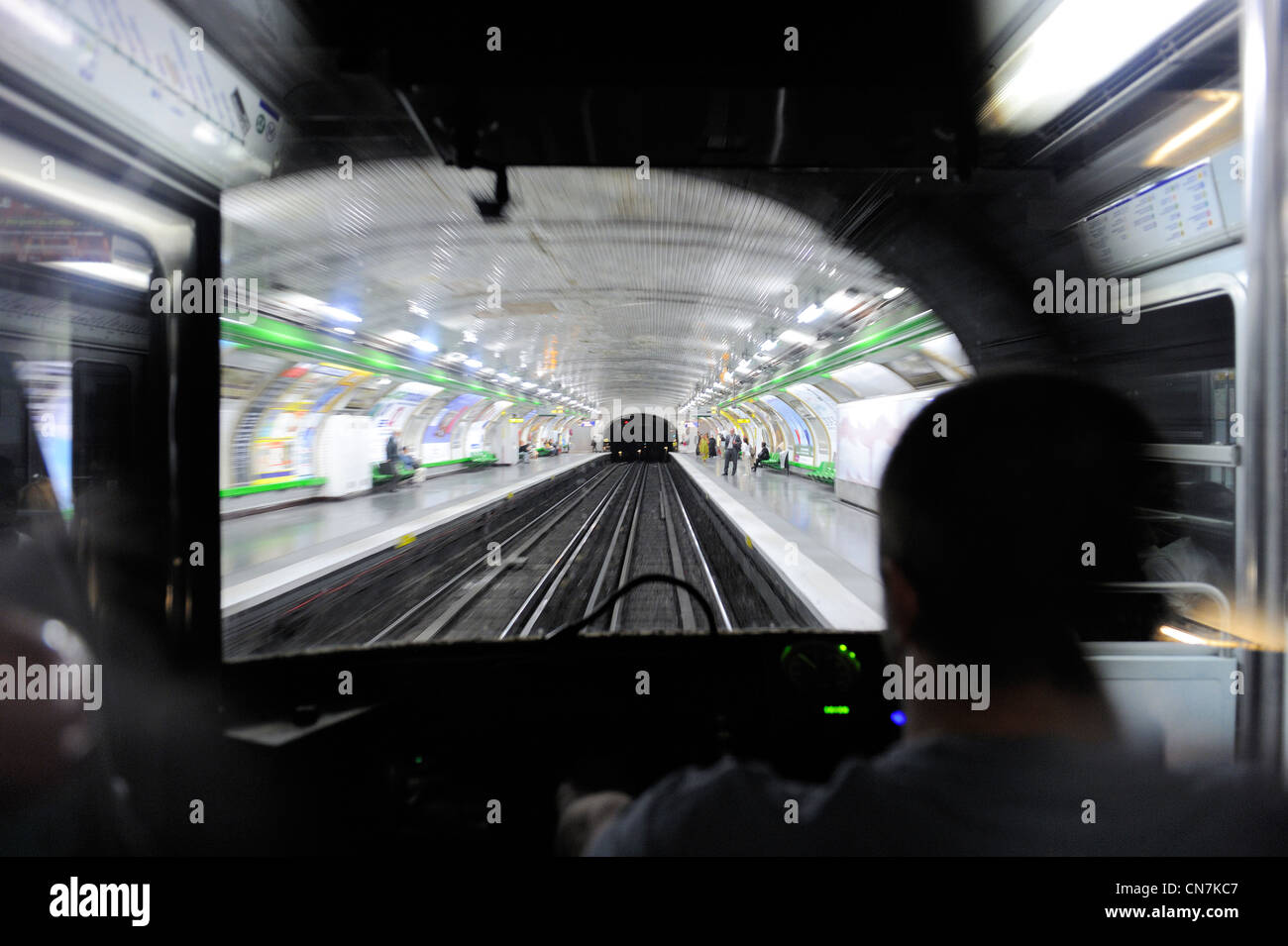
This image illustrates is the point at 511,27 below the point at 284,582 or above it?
above

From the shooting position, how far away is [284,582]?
5.20 m

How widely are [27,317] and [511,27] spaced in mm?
2516

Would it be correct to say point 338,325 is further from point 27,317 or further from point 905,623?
point 905,623

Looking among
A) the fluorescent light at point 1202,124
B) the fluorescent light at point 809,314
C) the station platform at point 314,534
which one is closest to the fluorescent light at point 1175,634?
the fluorescent light at point 1202,124

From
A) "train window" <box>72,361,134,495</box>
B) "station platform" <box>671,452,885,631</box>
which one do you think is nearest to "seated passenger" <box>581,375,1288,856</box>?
"station platform" <box>671,452,885,631</box>

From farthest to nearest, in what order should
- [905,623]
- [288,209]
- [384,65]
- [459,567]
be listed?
1. [459,567]
2. [288,209]
3. [384,65]
4. [905,623]

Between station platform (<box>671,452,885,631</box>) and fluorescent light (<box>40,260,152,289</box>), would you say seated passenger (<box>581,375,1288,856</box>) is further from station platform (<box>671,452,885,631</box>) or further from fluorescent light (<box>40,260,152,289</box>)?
fluorescent light (<box>40,260,152,289</box>)

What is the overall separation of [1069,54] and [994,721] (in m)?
2.42

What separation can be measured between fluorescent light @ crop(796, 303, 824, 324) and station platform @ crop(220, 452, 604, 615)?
6232mm

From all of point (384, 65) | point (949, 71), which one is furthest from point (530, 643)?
point (949, 71)

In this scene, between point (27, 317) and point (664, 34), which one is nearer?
point (664, 34)

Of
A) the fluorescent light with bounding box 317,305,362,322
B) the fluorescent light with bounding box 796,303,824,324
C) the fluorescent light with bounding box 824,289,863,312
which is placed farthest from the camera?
the fluorescent light with bounding box 317,305,362,322

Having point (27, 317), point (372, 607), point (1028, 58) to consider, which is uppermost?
point (1028, 58)

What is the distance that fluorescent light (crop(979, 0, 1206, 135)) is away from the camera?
1798mm
